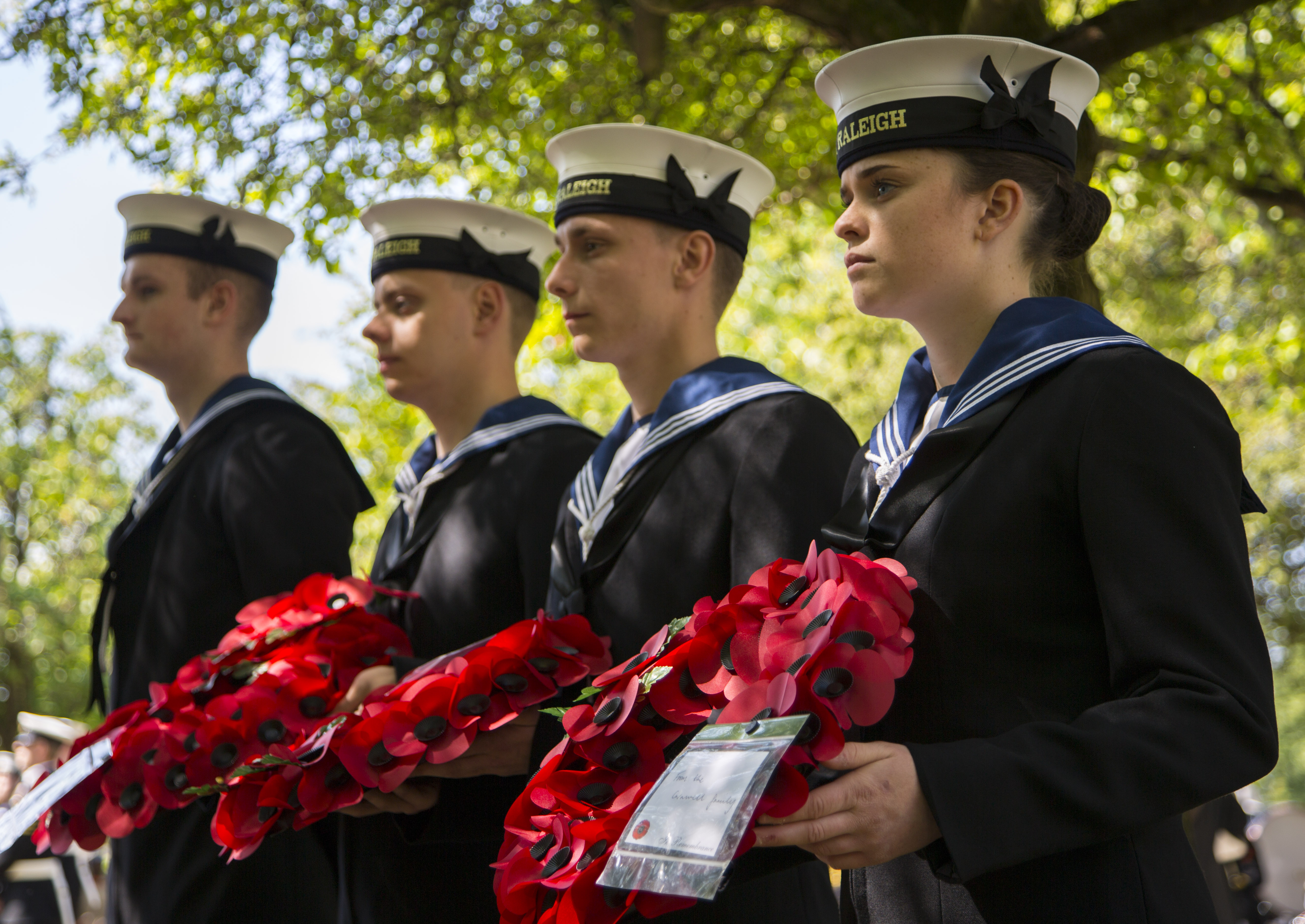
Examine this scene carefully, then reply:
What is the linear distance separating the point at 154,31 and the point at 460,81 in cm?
158

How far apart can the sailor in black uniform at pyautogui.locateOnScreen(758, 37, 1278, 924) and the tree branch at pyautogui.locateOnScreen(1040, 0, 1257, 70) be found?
250 centimetres

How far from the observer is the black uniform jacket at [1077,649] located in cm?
149

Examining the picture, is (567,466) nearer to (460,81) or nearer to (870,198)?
(870,198)

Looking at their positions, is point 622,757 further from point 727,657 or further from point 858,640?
point 858,640

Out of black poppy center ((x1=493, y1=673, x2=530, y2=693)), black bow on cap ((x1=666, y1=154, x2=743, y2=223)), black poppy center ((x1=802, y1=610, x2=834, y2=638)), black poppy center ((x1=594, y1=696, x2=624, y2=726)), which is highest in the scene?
black bow on cap ((x1=666, y1=154, x2=743, y2=223))

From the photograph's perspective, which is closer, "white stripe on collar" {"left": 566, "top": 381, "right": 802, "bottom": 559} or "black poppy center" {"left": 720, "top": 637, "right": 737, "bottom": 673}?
"black poppy center" {"left": 720, "top": 637, "right": 737, "bottom": 673}

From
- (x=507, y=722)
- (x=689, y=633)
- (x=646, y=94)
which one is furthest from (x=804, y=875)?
(x=646, y=94)

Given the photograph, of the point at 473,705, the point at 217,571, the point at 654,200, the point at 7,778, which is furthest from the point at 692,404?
the point at 7,778

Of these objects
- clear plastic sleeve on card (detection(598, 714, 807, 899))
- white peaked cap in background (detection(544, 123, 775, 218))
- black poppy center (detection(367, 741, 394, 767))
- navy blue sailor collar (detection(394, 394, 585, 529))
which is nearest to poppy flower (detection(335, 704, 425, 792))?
black poppy center (detection(367, 741, 394, 767))

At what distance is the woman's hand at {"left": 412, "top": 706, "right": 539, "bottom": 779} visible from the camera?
2578mm

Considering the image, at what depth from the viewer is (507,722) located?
2533 millimetres

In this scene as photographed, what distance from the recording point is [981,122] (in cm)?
203

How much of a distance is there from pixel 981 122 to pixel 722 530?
99 cm

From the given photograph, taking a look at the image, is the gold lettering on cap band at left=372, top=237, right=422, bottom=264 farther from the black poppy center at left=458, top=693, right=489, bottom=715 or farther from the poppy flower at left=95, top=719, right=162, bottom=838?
the black poppy center at left=458, top=693, right=489, bottom=715
